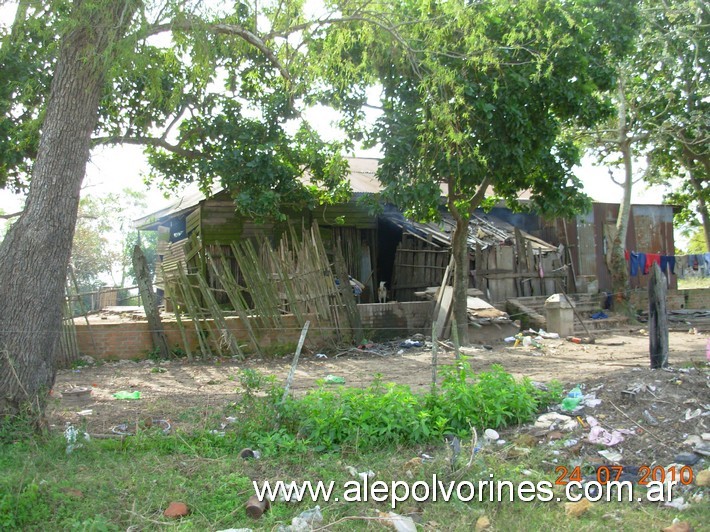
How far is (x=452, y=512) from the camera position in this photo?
4473mm

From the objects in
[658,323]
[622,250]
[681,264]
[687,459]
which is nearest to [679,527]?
[687,459]

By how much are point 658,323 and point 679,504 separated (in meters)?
3.31

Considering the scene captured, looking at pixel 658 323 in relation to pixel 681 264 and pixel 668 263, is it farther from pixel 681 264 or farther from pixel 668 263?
pixel 681 264

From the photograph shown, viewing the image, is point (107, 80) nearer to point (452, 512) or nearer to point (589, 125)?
point (452, 512)

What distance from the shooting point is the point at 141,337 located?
1130 cm

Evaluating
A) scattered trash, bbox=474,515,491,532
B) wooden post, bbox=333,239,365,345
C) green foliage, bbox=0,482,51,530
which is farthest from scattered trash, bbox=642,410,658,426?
wooden post, bbox=333,239,365,345

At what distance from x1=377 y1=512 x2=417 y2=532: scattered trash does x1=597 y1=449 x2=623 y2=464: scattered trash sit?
1852mm

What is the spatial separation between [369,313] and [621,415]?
300 inches

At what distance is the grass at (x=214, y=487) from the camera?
4.30 metres

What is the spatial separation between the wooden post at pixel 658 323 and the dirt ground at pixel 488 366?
34cm

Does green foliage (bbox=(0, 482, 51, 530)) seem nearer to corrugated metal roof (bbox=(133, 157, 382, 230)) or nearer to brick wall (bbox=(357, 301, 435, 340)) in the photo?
brick wall (bbox=(357, 301, 435, 340))

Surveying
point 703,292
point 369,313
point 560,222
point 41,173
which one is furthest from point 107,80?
point 703,292

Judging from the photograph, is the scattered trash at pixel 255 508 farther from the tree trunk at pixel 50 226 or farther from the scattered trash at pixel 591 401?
the scattered trash at pixel 591 401

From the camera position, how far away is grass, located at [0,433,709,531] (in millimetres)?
4301
